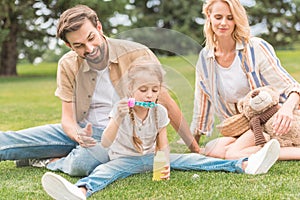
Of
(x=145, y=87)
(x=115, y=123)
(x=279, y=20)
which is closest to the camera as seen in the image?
(x=145, y=87)

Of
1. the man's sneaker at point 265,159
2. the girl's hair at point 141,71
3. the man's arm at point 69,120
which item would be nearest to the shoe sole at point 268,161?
the man's sneaker at point 265,159

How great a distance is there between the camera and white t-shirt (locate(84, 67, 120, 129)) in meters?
2.70

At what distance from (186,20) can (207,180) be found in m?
18.3

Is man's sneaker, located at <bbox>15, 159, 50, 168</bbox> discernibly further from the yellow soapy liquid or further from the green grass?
the yellow soapy liquid

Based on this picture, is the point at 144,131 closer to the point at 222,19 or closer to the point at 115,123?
the point at 115,123

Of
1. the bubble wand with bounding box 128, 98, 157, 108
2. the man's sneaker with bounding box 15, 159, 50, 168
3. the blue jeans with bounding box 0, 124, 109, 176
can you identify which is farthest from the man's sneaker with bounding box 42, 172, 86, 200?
the man's sneaker with bounding box 15, 159, 50, 168

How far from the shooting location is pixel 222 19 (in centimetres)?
328

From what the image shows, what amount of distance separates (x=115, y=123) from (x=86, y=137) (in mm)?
235

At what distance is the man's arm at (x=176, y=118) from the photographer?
2695 mm

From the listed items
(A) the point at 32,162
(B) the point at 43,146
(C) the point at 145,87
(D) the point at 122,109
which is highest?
(C) the point at 145,87

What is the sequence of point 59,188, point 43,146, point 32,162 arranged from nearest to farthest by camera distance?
point 59,188, point 43,146, point 32,162

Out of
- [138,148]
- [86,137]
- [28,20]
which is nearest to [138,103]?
[138,148]

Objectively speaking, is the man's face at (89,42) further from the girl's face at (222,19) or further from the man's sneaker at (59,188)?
the girl's face at (222,19)

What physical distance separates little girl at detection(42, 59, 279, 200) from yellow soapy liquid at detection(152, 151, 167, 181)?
0.07 feet
